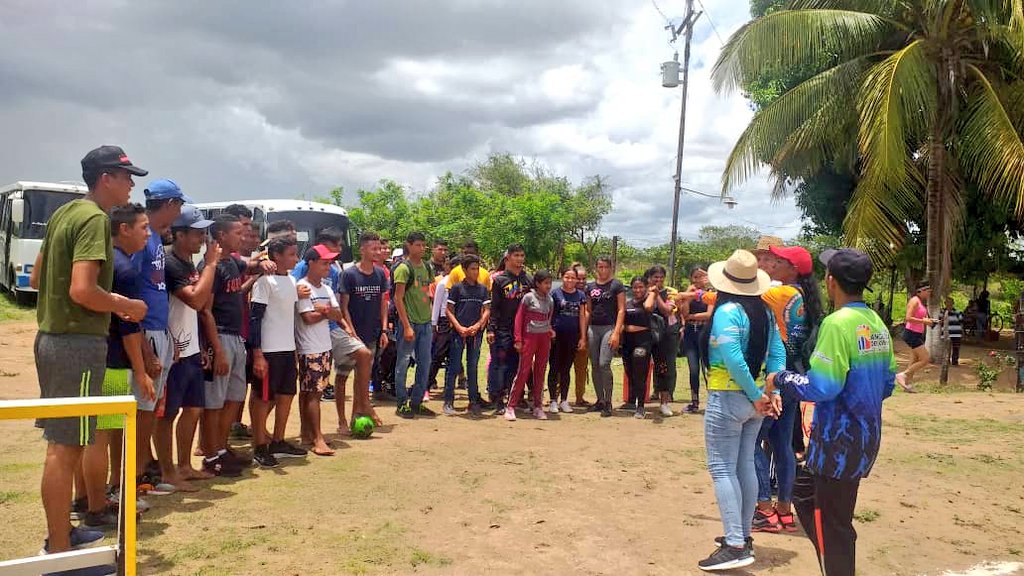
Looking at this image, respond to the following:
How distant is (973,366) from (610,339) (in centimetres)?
1103

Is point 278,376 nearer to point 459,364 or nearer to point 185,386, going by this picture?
point 185,386

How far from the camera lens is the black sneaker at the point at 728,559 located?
3768 mm

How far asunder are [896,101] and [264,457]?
1016cm

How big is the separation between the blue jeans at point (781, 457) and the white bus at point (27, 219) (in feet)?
53.8

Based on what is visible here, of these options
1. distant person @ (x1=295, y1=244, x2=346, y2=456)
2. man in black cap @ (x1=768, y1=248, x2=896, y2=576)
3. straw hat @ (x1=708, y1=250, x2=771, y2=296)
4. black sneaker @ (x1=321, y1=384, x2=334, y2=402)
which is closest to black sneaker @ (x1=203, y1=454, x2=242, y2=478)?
distant person @ (x1=295, y1=244, x2=346, y2=456)

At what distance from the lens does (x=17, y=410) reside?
85.8 inches

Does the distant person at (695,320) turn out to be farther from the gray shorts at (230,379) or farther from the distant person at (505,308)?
the gray shorts at (230,379)

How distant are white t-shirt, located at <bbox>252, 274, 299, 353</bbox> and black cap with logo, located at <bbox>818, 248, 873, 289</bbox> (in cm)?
392

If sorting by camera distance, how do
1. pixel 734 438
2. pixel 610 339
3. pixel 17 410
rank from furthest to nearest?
1. pixel 610 339
2. pixel 734 438
3. pixel 17 410

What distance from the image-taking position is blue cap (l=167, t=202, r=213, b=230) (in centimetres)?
459

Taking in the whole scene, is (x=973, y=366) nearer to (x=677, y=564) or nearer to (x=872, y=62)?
(x=872, y=62)

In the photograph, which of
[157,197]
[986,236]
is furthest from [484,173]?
[157,197]

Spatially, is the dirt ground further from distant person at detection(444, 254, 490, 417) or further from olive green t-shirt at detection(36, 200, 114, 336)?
olive green t-shirt at detection(36, 200, 114, 336)

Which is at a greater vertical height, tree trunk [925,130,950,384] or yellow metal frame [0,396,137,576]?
tree trunk [925,130,950,384]
